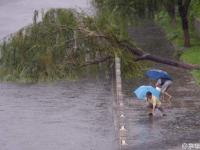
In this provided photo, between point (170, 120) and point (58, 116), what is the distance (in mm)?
3662

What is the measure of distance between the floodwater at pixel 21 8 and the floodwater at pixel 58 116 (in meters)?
15.8

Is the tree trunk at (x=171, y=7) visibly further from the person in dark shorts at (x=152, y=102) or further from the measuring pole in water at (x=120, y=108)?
the person in dark shorts at (x=152, y=102)

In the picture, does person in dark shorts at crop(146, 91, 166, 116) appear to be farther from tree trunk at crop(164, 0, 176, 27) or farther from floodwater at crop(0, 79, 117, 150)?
tree trunk at crop(164, 0, 176, 27)

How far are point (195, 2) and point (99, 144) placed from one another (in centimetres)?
1806

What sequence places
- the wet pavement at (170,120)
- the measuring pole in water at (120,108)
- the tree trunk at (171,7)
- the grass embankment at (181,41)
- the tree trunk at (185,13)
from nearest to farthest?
1. the wet pavement at (170,120)
2. the measuring pole in water at (120,108)
3. the grass embankment at (181,41)
4. the tree trunk at (171,7)
5. the tree trunk at (185,13)

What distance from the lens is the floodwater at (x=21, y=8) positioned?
47406 mm

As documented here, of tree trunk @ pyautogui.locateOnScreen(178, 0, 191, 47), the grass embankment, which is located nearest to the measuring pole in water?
the grass embankment

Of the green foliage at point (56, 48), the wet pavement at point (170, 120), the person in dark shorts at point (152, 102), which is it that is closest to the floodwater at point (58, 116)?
the wet pavement at point (170, 120)

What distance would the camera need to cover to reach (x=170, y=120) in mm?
22312

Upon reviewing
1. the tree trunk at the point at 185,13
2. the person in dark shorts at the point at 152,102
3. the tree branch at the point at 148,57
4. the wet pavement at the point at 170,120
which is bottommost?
the wet pavement at the point at 170,120

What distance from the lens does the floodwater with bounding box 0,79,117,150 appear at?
20.0 m

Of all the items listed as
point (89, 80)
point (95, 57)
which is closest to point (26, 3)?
point (89, 80)

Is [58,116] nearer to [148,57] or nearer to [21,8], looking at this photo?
[148,57]

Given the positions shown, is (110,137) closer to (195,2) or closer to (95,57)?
(95,57)
